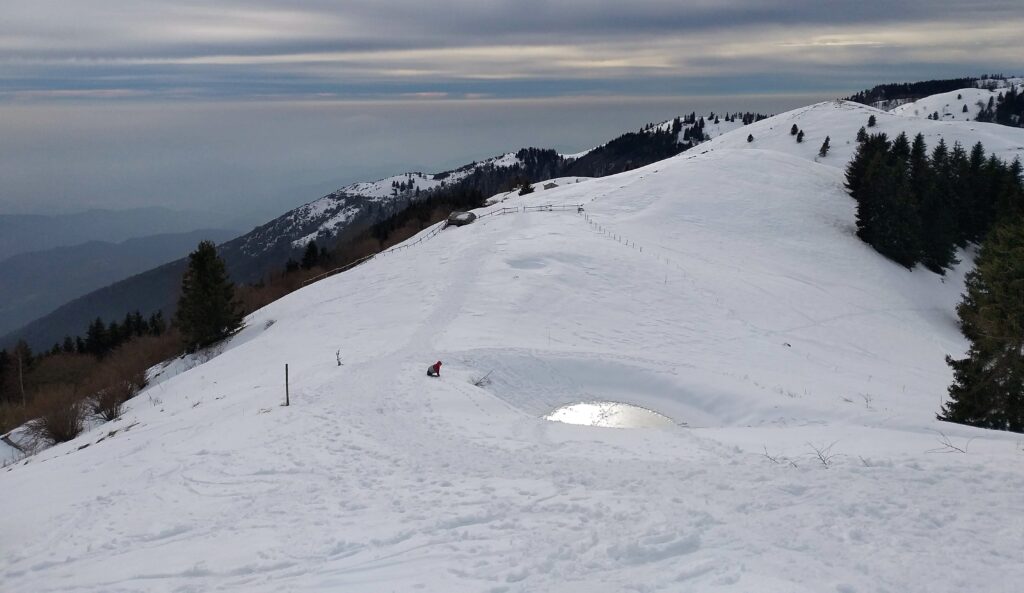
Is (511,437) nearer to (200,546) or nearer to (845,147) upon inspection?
(200,546)

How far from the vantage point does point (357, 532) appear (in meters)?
10.7

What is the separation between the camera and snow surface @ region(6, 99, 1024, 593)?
9.21 metres

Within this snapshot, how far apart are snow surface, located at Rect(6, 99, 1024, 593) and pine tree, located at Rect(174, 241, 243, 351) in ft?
8.59

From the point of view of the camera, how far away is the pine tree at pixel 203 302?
36438 mm

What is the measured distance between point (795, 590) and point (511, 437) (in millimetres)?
8463

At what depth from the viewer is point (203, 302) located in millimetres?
36438

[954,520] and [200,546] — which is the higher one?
→ [954,520]

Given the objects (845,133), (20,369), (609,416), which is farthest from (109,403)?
(845,133)

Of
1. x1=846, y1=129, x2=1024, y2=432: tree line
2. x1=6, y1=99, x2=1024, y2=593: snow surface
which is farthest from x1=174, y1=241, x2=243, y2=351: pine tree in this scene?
x1=846, y1=129, x2=1024, y2=432: tree line

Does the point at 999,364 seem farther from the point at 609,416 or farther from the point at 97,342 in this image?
the point at 97,342

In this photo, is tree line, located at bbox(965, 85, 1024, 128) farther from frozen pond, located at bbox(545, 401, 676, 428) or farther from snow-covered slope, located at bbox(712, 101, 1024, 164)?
frozen pond, located at bbox(545, 401, 676, 428)

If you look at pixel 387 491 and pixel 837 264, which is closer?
pixel 387 491

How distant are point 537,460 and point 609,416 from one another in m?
6.54

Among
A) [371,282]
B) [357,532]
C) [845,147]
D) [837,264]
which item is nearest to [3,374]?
[371,282]
